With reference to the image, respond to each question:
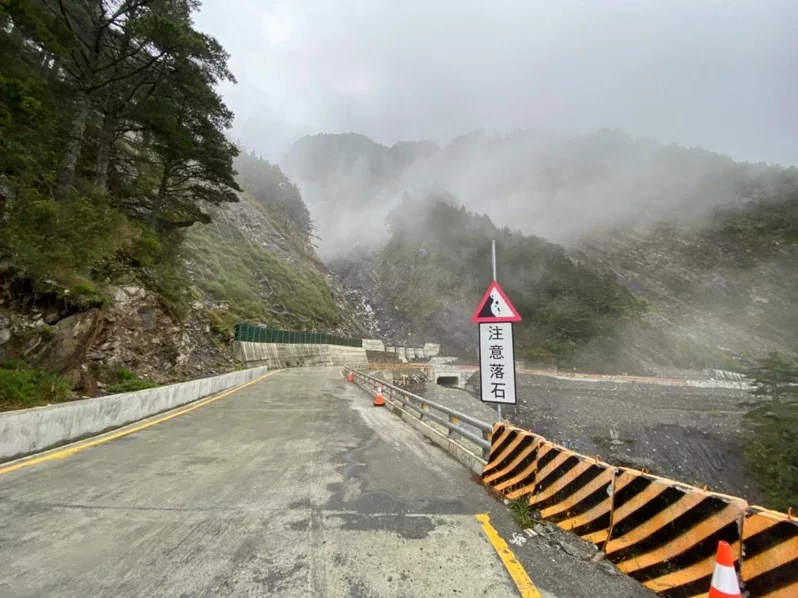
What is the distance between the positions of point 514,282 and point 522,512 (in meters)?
85.3

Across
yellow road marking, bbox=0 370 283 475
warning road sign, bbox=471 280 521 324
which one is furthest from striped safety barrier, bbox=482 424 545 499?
yellow road marking, bbox=0 370 283 475

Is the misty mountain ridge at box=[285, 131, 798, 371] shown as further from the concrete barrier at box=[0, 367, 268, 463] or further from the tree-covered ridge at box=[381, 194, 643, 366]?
the concrete barrier at box=[0, 367, 268, 463]

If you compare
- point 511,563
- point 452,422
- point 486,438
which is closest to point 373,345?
point 452,422

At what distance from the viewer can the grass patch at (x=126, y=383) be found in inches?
394

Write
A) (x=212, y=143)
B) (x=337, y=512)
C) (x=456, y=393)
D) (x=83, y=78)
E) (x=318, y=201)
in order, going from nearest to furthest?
1. (x=337, y=512)
2. (x=83, y=78)
3. (x=212, y=143)
4. (x=456, y=393)
5. (x=318, y=201)

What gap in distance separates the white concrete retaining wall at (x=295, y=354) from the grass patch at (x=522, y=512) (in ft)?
75.5

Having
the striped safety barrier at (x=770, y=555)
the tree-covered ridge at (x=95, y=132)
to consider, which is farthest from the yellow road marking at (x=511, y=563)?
the tree-covered ridge at (x=95, y=132)

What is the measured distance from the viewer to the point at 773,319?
93.2m

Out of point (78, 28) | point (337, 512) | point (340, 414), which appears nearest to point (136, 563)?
point (337, 512)

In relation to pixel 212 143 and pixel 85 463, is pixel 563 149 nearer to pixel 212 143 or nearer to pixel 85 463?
pixel 212 143

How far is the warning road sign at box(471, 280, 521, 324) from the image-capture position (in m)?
6.11

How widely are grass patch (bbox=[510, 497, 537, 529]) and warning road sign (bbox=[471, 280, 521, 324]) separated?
2.56 meters

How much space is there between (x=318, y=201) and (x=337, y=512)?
185m

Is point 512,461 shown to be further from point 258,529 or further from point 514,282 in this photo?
point 514,282
